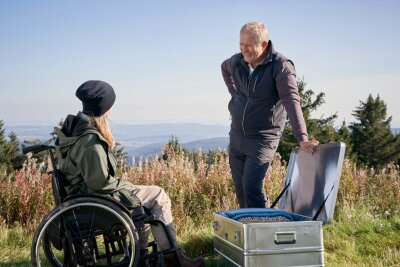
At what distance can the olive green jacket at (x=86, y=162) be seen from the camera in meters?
3.19

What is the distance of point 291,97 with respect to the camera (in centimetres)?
407

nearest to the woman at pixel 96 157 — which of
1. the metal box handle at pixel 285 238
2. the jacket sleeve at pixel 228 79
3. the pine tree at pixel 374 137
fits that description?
the metal box handle at pixel 285 238

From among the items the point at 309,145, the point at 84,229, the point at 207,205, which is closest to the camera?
the point at 84,229

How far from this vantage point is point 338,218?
18.3 feet

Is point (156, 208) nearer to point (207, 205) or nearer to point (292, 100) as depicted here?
point (292, 100)

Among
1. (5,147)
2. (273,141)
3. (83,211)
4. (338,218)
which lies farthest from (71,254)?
(5,147)

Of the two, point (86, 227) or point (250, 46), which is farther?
point (250, 46)

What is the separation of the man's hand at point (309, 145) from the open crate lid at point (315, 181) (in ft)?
0.16

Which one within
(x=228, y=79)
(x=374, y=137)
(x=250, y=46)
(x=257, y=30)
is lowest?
(x=374, y=137)

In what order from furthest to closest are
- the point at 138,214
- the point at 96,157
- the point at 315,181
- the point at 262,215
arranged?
the point at 315,181
the point at 262,215
the point at 138,214
the point at 96,157

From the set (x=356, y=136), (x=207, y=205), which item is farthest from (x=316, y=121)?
(x=207, y=205)

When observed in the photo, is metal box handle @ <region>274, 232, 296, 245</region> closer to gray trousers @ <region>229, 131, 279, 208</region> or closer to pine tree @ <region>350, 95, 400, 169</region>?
gray trousers @ <region>229, 131, 279, 208</region>

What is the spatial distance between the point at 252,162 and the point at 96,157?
1461 millimetres

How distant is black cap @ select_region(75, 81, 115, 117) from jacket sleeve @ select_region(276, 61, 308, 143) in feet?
4.49
